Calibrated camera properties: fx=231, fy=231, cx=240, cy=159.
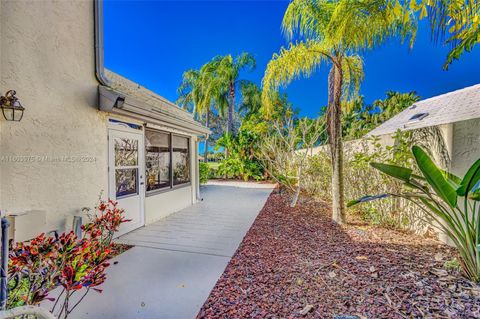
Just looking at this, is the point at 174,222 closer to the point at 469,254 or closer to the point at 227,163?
the point at 469,254

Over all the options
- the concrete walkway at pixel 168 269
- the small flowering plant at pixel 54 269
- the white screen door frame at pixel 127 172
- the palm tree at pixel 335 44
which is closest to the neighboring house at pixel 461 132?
the palm tree at pixel 335 44

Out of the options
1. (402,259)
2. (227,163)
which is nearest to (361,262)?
(402,259)

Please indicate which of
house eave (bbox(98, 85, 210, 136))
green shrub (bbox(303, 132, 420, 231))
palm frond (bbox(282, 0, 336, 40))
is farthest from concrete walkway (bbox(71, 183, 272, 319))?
palm frond (bbox(282, 0, 336, 40))

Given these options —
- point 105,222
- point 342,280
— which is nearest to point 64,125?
point 105,222

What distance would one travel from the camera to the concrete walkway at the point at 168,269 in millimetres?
2760

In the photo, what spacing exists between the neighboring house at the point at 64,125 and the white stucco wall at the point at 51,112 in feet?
0.05

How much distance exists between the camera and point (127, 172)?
565 centimetres

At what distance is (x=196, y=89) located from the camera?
19.4 meters

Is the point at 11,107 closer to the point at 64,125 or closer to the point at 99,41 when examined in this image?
the point at 64,125

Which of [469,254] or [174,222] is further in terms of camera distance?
[174,222]

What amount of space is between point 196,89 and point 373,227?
17253mm

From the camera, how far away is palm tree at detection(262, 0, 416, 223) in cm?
472

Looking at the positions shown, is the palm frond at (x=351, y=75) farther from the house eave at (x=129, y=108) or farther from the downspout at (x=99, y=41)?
the downspout at (x=99, y=41)

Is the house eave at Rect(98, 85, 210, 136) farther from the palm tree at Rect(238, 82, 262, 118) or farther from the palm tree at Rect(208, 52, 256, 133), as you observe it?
the palm tree at Rect(238, 82, 262, 118)
